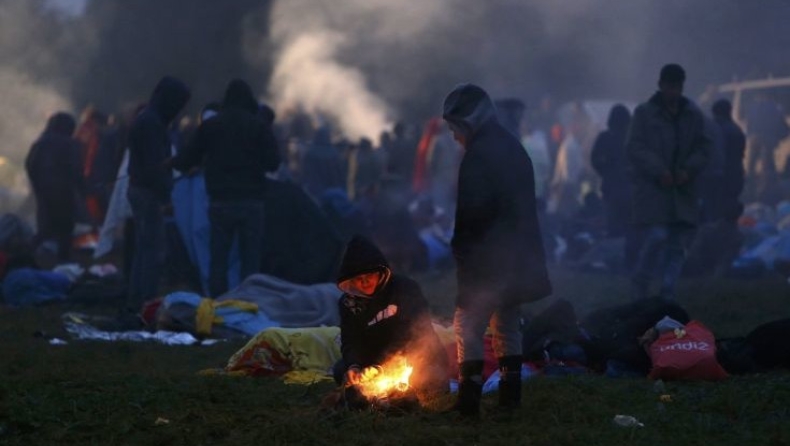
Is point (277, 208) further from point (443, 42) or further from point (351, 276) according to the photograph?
point (443, 42)

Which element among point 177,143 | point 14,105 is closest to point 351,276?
point 177,143

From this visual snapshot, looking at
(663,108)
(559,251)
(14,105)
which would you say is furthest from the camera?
(14,105)

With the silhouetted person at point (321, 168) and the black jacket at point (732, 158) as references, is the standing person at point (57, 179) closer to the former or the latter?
the silhouetted person at point (321, 168)

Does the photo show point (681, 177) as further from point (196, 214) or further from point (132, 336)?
point (196, 214)

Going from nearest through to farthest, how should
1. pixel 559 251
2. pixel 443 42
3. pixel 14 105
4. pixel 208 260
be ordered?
1. pixel 208 260
2. pixel 559 251
3. pixel 443 42
4. pixel 14 105

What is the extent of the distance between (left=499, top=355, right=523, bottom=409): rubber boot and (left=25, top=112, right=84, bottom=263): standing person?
10.5 metres

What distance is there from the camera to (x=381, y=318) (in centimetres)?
653

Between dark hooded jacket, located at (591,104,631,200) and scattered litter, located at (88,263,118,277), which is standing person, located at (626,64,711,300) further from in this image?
scattered litter, located at (88,263,118,277)

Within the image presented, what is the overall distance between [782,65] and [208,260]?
61.8 feet

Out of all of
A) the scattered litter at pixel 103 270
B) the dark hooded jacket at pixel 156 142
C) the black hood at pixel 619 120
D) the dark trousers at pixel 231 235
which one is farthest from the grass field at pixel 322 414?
the black hood at pixel 619 120

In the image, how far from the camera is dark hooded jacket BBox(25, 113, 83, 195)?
1569 centimetres

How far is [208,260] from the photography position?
42.7ft

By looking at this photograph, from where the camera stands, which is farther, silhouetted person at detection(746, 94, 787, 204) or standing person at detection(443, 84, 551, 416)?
silhouetted person at detection(746, 94, 787, 204)

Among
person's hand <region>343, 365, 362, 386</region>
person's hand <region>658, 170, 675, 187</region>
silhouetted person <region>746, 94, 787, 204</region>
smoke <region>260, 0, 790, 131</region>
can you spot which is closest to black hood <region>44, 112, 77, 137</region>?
person's hand <region>658, 170, 675, 187</region>
